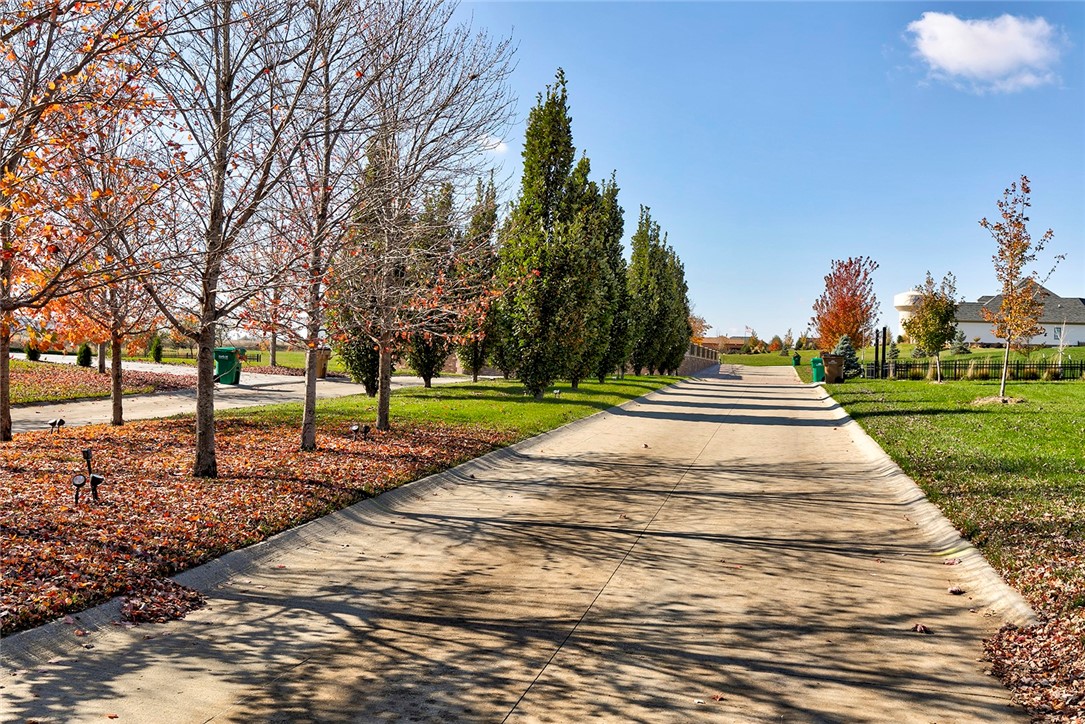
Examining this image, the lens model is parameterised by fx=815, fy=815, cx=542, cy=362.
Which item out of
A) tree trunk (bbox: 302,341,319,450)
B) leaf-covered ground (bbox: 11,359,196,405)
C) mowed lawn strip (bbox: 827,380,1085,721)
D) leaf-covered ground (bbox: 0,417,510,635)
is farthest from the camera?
leaf-covered ground (bbox: 11,359,196,405)

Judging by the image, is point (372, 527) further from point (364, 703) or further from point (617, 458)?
point (617, 458)

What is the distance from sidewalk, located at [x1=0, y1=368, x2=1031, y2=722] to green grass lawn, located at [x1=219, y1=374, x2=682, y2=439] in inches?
256

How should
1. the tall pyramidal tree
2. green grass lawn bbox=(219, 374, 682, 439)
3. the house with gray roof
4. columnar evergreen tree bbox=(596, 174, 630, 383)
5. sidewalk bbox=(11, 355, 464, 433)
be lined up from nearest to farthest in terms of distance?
sidewalk bbox=(11, 355, 464, 433) → green grass lawn bbox=(219, 374, 682, 439) → the tall pyramidal tree → columnar evergreen tree bbox=(596, 174, 630, 383) → the house with gray roof

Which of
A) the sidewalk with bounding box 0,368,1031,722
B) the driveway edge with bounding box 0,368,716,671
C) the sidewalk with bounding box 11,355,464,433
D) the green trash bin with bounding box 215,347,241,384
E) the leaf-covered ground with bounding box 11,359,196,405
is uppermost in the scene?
the green trash bin with bounding box 215,347,241,384

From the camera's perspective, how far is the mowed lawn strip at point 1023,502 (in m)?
5.02

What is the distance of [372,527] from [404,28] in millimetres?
7200

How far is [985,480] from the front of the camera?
10906mm

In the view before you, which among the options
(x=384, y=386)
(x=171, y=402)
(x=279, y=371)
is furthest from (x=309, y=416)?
(x=279, y=371)

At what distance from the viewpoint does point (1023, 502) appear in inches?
369

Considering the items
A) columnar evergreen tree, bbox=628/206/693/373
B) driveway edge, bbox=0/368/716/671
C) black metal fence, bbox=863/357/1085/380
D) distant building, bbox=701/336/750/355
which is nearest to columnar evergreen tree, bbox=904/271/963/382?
black metal fence, bbox=863/357/1085/380

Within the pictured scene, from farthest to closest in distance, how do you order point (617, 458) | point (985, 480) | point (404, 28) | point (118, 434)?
point (617, 458), point (118, 434), point (404, 28), point (985, 480)

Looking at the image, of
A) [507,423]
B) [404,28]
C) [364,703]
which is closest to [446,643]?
[364,703]

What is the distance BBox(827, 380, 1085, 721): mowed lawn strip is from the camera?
16.5ft

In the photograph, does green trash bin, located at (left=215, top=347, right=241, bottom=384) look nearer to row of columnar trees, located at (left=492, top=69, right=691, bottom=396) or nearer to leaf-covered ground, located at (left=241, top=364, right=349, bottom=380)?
leaf-covered ground, located at (left=241, top=364, right=349, bottom=380)
